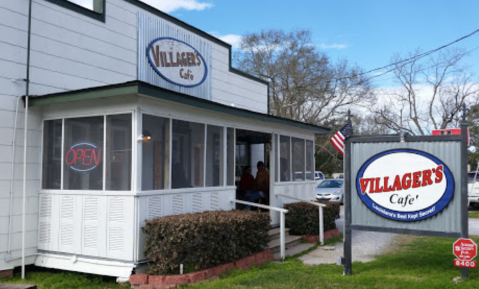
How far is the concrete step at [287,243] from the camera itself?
30.1 ft

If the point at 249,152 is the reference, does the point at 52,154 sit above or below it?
below

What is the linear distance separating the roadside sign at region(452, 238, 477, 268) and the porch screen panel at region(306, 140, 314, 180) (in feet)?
21.4

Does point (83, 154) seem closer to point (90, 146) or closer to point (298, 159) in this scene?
point (90, 146)

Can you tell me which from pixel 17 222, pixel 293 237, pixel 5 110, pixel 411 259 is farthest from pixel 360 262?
pixel 5 110

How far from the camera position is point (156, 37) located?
10727 millimetres

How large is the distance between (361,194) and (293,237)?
3.67 m

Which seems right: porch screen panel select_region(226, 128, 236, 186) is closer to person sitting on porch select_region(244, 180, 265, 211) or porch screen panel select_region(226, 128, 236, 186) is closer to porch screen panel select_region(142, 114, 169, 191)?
person sitting on porch select_region(244, 180, 265, 211)

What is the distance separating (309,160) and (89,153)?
23.1 feet

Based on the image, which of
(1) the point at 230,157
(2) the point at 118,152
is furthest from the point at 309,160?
(2) the point at 118,152

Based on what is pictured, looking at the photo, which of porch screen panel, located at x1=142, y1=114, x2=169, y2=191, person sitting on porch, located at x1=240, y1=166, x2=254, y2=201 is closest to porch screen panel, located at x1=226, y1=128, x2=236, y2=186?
porch screen panel, located at x1=142, y1=114, x2=169, y2=191

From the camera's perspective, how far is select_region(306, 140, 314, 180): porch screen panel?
41.8 ft

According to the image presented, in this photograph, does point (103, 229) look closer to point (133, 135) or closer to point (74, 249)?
point (74, 249)

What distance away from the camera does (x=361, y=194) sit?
7078 mm

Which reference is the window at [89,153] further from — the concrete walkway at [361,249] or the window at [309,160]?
the window at [309,160]
